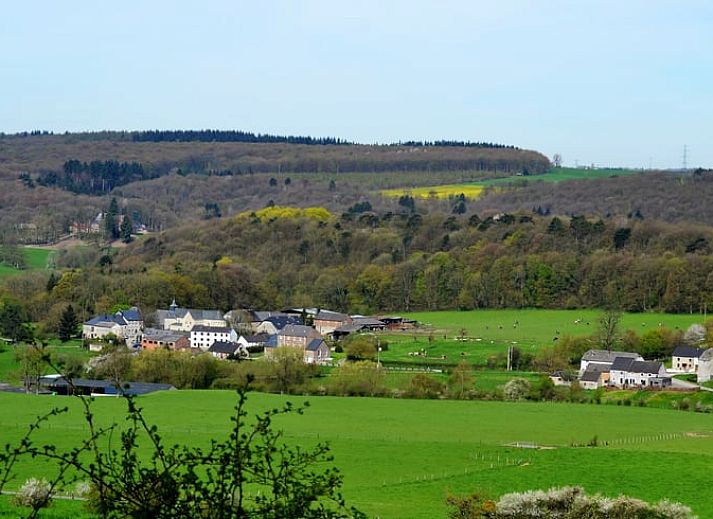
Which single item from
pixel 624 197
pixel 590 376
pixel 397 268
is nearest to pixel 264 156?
pixel 624 197

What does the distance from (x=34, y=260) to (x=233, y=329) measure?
32502mm

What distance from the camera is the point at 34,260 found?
3519 inches

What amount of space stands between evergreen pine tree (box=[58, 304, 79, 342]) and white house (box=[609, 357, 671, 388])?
27939 mm

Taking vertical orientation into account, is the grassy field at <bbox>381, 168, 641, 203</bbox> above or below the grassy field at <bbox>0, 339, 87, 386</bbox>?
above

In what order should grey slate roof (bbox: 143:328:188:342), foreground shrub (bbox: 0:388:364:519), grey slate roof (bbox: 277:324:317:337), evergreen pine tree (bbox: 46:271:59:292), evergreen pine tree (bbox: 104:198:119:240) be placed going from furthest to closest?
evergreen pine tree (bbox: 104:198:119:240), evergreen pine tree (bbox: 46:271:59:292), grey slate roof (bbox: 143:328:188:342), grey slate roof (bbox: 277:324:317:337), foreground shrub (bbox: 0:388:364:519)

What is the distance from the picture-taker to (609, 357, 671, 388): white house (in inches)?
1857

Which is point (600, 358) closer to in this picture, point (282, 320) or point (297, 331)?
point (297, 331)

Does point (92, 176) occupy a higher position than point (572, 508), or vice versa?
point (92, 176)

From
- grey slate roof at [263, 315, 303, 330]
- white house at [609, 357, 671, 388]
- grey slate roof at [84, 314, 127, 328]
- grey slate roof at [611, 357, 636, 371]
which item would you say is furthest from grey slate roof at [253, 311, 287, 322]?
white house at [609, 357, 671, 388]

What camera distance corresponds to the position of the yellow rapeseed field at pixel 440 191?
13200cm

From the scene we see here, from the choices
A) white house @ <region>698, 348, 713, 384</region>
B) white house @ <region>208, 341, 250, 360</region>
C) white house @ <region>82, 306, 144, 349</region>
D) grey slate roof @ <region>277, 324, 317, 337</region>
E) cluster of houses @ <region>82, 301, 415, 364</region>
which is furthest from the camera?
white house @ <region>82, 306, 144, 349</region>

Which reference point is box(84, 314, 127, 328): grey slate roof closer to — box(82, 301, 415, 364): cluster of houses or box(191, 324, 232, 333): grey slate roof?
box(82, 301, 415, 364): cluster of houses

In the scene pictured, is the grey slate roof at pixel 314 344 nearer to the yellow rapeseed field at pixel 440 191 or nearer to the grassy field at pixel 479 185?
the yellow rapeseed field at pixel 440 191

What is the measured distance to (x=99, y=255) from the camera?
89188 mm
